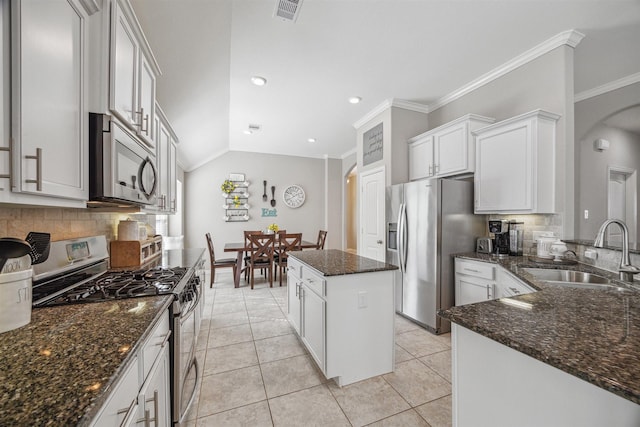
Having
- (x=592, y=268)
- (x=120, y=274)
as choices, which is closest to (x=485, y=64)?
(x=592, y=268)

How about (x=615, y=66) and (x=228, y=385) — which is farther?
(x=615, y=66)

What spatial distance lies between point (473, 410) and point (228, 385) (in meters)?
1.64

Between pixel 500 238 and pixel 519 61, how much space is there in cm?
180

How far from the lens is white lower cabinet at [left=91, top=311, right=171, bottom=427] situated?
26.4 inches

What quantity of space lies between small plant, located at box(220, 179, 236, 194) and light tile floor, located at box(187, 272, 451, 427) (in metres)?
3.43

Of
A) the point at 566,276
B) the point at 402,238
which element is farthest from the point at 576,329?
the point at 402,238

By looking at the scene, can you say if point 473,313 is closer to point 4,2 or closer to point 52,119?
point 52,119

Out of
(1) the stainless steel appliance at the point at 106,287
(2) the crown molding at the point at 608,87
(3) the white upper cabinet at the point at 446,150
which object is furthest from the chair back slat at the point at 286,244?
(2) the crown molding at the point at 608,87

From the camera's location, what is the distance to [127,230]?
217 centimetres

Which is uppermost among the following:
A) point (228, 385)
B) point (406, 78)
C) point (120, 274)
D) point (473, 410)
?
point (406, 78)

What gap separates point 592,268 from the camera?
6.21ft

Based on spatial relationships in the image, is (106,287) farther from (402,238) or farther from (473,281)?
(473,281)

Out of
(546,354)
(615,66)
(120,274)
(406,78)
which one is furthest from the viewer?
(406,78)

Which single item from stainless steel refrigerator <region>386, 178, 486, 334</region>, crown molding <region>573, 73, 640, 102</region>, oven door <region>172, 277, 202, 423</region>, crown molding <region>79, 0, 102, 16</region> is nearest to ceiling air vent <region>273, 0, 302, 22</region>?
crown molding <region>79, 0, 102, 16</region>
